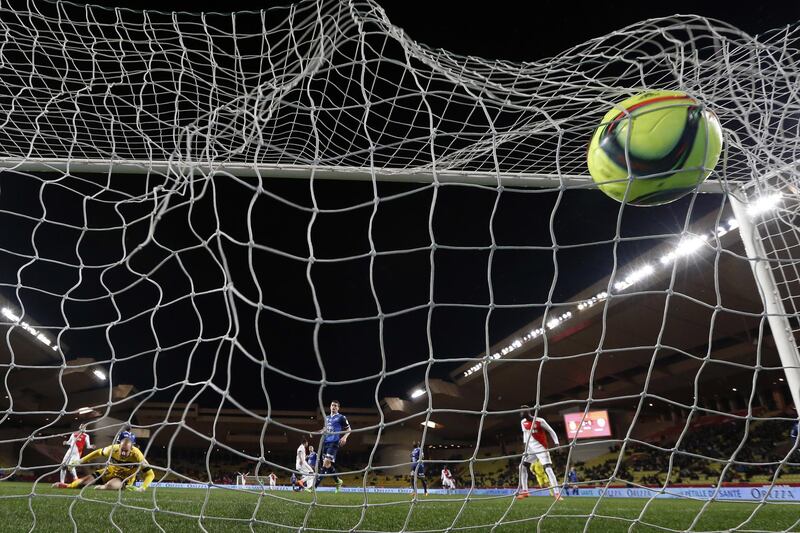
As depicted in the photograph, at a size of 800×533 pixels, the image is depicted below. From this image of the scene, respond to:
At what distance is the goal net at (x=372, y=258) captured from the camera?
2590 millimetres

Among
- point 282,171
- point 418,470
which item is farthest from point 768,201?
point 282,171

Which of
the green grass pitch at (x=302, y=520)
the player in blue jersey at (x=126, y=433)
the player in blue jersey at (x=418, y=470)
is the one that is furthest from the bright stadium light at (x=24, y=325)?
the player in blue jersey at (x=418, y=470)

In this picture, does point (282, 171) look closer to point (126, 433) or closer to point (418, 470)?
point (418, 470)

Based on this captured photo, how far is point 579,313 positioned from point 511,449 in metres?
13.6

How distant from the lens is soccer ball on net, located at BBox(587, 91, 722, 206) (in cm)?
219

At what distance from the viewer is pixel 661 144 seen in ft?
7.17

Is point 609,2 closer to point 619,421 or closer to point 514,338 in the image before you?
point 514,338

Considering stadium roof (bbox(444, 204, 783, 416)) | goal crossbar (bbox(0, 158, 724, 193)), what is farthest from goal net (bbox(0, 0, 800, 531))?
stadium roof (bbox(444, 204, 783, 416))

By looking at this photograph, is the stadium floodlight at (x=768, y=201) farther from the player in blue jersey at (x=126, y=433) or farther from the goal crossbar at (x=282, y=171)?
the player in blue jersey at (x=126, y=433)

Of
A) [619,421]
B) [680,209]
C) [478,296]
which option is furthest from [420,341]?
[619,421]

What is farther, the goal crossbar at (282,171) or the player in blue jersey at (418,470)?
the goal crossbar at (282,171)

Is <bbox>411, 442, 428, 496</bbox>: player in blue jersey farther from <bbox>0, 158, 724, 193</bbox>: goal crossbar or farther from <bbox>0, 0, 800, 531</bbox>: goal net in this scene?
<bbox>0, 158, 724, 193</bbox>: goal crossbar

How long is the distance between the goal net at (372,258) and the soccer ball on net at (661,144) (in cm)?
12

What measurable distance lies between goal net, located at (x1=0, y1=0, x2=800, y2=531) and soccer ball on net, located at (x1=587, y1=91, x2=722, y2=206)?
0.40ft
